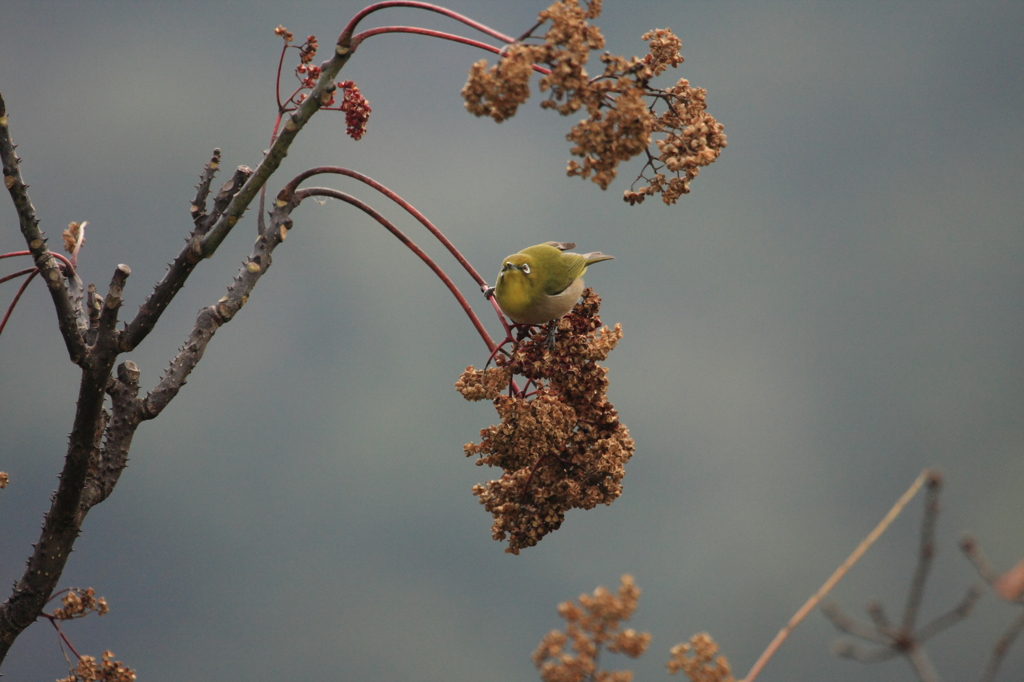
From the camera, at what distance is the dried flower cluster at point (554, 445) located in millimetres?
3375

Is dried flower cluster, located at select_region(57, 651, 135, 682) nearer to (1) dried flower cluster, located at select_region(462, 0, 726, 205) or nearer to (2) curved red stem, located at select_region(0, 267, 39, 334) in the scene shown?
(2) curved red stem, located at select_region(0, 267, 39, 334)

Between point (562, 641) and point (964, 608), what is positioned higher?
point (562, 641)

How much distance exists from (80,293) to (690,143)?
113 inches

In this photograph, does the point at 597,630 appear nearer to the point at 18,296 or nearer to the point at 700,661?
the point at 700,661

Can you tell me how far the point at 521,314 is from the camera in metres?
3.57

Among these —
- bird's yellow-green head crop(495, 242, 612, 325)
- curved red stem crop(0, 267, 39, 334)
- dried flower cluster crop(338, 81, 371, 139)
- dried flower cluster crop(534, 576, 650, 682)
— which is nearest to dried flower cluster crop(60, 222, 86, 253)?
curved red stem crop(0, 267, 39, 334)

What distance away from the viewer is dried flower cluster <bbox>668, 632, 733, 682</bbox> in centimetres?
245

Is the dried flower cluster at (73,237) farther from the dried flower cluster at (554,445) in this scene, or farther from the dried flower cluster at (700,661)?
the dried flower cluster at (700,661)

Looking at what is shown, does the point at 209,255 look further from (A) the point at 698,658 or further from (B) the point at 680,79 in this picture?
(A) the point at 698,658

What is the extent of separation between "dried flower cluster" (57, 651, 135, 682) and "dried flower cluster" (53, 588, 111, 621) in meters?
0.25

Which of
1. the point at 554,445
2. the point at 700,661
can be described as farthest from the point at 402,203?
→ the point at 700,661

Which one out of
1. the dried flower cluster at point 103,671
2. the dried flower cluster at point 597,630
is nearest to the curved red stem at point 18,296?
the dried flower cluster at point 103,671

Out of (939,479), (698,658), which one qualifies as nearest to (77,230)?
(698,658)

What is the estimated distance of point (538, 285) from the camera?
3500mm
